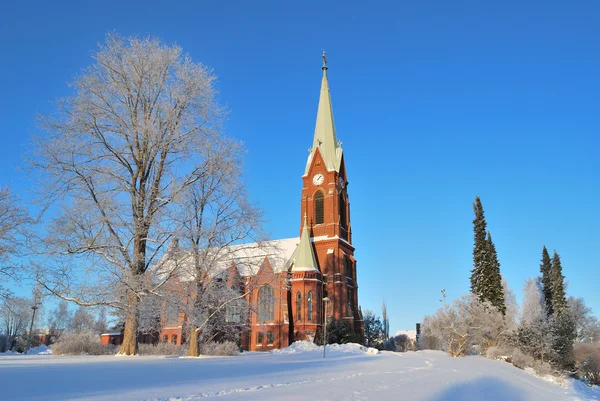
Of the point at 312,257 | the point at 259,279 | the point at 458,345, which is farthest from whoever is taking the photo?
the point at 312,257

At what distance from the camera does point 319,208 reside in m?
55.6

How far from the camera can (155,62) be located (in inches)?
756

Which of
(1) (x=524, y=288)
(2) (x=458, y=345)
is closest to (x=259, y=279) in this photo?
(2) (x=458, y=345)

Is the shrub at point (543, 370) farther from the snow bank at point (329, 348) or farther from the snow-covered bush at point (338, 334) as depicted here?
the snow-covered bush at point (338, 334)

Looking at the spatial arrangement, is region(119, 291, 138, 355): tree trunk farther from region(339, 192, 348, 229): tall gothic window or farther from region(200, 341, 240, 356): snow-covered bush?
region(339, 192, 348, 229): tall gothic window

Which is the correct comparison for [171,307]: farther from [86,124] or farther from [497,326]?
[497,326]

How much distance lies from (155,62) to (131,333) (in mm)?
11696

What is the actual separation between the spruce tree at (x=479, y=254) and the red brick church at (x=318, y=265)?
14026 millimetres

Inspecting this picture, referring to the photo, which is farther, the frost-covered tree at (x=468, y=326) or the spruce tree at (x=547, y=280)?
the spruce tree at (x=547, y=280)

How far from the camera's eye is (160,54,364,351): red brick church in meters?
46.9

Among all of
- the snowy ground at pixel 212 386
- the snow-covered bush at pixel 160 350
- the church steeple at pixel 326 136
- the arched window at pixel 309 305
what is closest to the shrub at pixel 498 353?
the arched window at pixel 309 305

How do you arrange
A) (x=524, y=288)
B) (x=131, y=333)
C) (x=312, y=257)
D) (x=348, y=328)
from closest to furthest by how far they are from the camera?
(x=131, y=333) → (x=348, y=328) → (x=312, y=257) → (x=524, y=288)

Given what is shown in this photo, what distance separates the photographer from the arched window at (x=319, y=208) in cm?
5481

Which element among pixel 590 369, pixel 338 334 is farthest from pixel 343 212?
pixel 590 369
